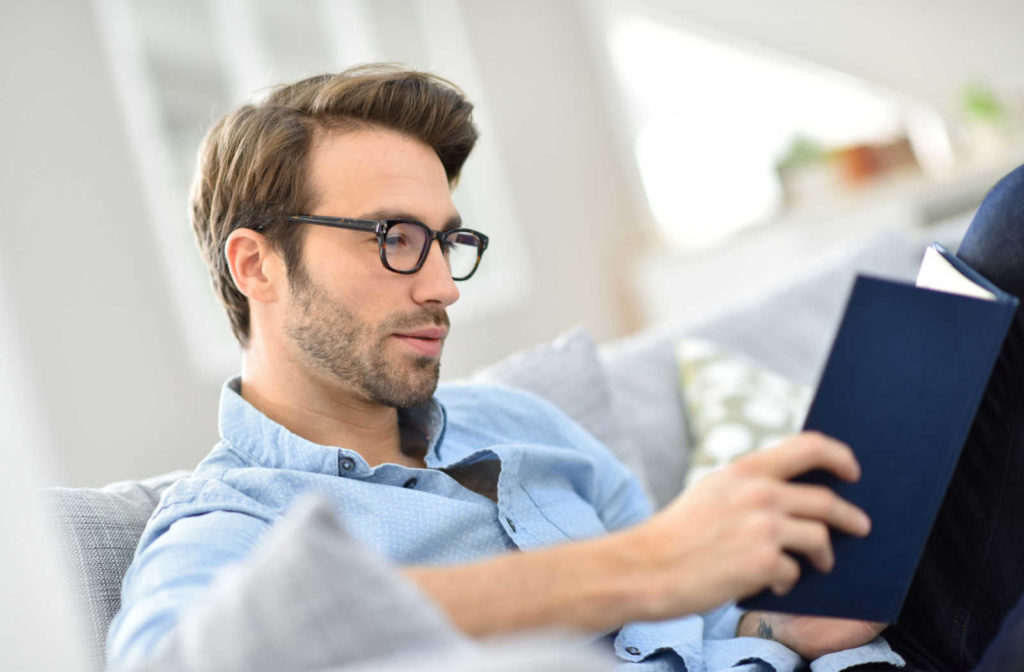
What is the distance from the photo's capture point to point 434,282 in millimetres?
1350

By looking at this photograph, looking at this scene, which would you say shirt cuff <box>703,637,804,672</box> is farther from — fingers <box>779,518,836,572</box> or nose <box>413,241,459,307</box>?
nose <box>413,241,459,307</box>

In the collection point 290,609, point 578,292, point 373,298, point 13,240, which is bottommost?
point 578,292

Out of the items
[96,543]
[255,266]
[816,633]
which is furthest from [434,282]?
[816,633]

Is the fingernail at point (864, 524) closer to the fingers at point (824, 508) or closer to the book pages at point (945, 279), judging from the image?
the fingers at point (824, 508)

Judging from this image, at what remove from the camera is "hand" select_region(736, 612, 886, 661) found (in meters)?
1.09

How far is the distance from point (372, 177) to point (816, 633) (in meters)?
0.84

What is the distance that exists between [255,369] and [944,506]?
948 millimetres

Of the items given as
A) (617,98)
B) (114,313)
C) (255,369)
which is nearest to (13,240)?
(114,313)

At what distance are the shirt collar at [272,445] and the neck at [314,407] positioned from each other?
0.08 m

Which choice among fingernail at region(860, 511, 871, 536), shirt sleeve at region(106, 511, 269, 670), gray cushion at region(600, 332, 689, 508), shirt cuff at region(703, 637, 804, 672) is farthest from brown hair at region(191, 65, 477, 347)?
fingernail at region(860, 511, 871, 536)

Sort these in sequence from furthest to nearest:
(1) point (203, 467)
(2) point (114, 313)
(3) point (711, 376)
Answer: (2) point (114, 313) < (3) point (711, 376) < (1) point (203, 467)

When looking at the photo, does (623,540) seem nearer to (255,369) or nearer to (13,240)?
(255,369)

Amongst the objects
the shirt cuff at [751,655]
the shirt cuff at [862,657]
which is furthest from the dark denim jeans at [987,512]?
the shirt cuff at [751,655]

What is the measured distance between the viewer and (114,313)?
3.28 meters
